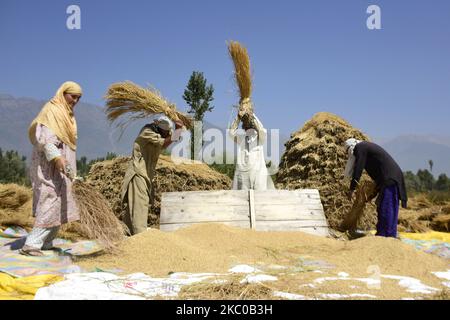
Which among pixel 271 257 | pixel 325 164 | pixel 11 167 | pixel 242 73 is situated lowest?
pixel 271 257

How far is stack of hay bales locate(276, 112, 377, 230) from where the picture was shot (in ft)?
23.8

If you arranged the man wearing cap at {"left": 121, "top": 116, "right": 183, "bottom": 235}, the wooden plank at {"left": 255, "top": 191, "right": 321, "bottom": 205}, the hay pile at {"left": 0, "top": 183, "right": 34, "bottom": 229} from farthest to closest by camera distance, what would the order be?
the hay pile at {"left": 0, "top": 183, "right": 34, "bottom": 229}, the wooden plank at {"left": 255, "top": 191, "right": 321, "bottom": 205}, the man wearing cap at {"left": 121, "top": 116, "right": 183, "bottom": 235}

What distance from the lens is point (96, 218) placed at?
4363 mm

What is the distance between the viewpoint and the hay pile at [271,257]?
339 centimetres

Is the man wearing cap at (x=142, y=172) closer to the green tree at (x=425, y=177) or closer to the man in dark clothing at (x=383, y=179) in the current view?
the man in dark clothing at (x=383, y=179)

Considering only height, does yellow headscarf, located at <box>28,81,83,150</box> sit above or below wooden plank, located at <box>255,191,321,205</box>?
above

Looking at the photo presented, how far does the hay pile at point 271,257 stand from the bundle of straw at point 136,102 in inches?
69.0

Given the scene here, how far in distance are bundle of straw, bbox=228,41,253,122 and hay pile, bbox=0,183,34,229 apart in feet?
10.6

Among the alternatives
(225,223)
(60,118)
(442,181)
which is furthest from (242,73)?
(442,181)

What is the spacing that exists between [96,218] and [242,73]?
10.2 feet

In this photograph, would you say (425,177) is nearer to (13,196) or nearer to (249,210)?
(249,210)

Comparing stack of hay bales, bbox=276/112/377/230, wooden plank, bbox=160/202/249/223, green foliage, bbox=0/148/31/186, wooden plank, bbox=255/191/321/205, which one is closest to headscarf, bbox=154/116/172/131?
wooden plank, bbox=160/202/249/223

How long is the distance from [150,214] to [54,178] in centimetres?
313

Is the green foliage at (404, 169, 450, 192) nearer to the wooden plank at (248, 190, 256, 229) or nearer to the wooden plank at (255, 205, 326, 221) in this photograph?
the wooden plank at (255, 205, 326, 221)
